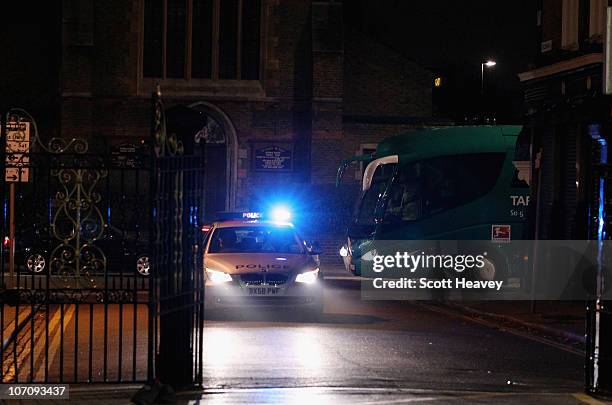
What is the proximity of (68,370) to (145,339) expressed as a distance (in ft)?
9.14

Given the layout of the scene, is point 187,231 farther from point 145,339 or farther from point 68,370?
point 145,339

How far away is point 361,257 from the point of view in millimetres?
27672

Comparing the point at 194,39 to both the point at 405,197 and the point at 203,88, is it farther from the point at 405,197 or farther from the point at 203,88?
the point at 405,197

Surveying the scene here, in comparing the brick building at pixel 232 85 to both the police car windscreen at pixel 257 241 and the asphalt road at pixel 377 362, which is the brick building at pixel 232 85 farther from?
the asphalt road at pixel 377 362

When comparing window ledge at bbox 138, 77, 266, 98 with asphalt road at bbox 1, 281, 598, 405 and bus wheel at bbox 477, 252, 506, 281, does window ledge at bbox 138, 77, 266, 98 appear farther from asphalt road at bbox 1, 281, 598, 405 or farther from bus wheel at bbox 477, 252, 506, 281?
asphalt road at bbox 1, 281, 598, 405

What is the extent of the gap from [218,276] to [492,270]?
396 inches

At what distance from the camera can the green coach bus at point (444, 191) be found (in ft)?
90.8

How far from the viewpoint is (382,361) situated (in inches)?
547

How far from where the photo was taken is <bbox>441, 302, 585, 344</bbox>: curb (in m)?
17.5

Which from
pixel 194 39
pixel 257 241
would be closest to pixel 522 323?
pixel 257 241

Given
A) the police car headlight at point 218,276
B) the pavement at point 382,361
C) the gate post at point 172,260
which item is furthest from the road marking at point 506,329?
the gate post at point 172,260

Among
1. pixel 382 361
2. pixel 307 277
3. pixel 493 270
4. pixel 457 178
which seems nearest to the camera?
pixel 382 361

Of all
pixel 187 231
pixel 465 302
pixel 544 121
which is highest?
pixel 544 121

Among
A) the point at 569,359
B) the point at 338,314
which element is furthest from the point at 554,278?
the point at 569,359
